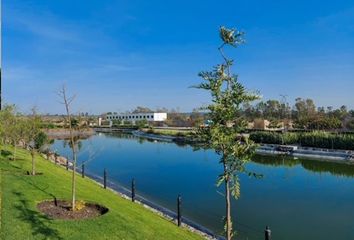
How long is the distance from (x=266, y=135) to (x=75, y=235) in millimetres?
37312

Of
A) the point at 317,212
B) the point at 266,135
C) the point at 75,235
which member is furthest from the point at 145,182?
the point at 266,135

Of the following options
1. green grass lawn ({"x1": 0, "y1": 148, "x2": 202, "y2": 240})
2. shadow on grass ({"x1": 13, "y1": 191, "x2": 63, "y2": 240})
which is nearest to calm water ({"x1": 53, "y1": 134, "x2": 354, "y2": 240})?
green grass lawn ({"x1": 0, "y1": 148, "x2": 202, "y2": 240})

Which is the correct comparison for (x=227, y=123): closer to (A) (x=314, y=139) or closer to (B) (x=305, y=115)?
(A) (x=314, y=139)

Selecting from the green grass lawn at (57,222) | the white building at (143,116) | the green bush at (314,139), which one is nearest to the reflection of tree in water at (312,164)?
the green bush at (314,139)

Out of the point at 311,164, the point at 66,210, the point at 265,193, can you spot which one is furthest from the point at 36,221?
the point at 311,164

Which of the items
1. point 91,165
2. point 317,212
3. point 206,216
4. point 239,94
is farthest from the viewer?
point 91,165

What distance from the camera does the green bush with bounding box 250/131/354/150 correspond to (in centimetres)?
3461

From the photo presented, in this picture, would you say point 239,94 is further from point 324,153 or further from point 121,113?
point 121,113

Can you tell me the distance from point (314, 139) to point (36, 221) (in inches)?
1321

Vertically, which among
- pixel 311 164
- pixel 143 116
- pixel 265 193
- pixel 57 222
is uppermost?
pixel 143 116

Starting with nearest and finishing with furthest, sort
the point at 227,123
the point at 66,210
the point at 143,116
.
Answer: the point at 227,123 < the point at 66,210 < the point at 143,116

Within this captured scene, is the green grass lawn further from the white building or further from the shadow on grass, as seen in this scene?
the white building

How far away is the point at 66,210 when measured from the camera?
938cm

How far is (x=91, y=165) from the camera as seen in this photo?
28234 mm
